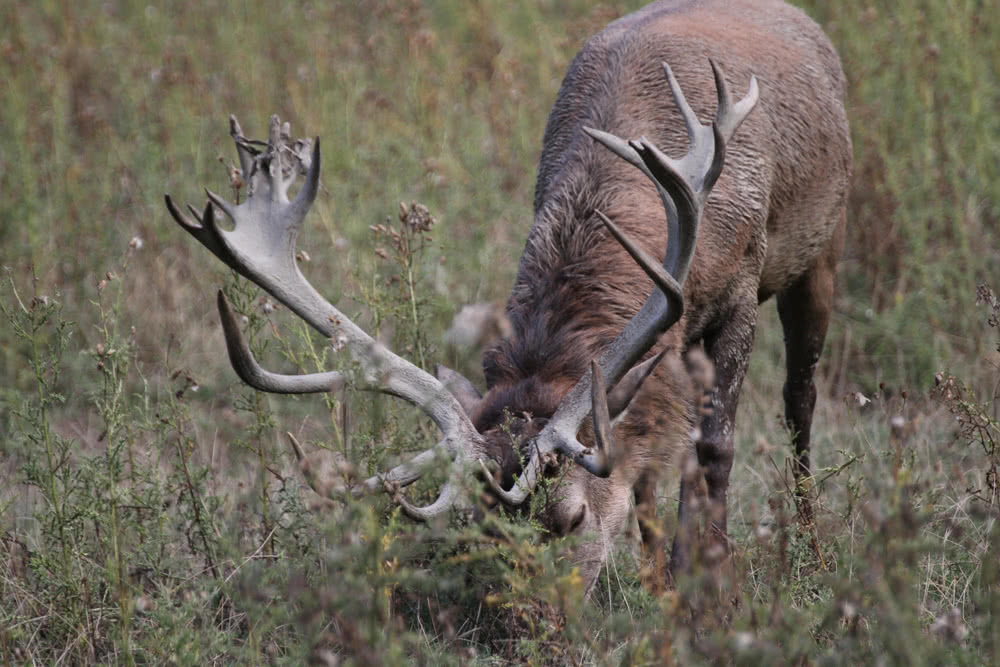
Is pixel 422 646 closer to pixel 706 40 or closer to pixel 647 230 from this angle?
pixel 647 230

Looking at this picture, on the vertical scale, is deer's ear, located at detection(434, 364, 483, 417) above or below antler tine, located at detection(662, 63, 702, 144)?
below

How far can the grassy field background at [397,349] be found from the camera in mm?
2928

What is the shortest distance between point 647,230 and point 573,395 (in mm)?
891

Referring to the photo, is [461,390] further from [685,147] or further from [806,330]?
[806,330]

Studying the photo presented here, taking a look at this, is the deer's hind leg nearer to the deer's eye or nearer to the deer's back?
the deer's back

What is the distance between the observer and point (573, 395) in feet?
11.5

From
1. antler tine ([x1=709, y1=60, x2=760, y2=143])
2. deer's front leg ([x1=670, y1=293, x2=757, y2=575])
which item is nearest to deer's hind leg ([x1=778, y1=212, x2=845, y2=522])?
deer's front leg ([x1=670, y1=293, x2=757, y2=575])

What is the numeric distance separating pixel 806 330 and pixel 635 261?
1678 mm

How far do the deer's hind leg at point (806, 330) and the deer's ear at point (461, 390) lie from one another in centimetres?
184

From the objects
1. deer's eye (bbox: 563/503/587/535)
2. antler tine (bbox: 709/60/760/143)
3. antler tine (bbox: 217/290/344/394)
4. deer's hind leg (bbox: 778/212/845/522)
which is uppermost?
antler tine (bbox: 709/60/760/143)

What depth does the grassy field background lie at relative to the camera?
2.93 meters

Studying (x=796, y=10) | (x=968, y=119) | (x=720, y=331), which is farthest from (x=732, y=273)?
(x=968, y=119)

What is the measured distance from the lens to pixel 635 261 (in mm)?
3934

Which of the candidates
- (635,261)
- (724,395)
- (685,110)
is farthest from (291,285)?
(724,395)
